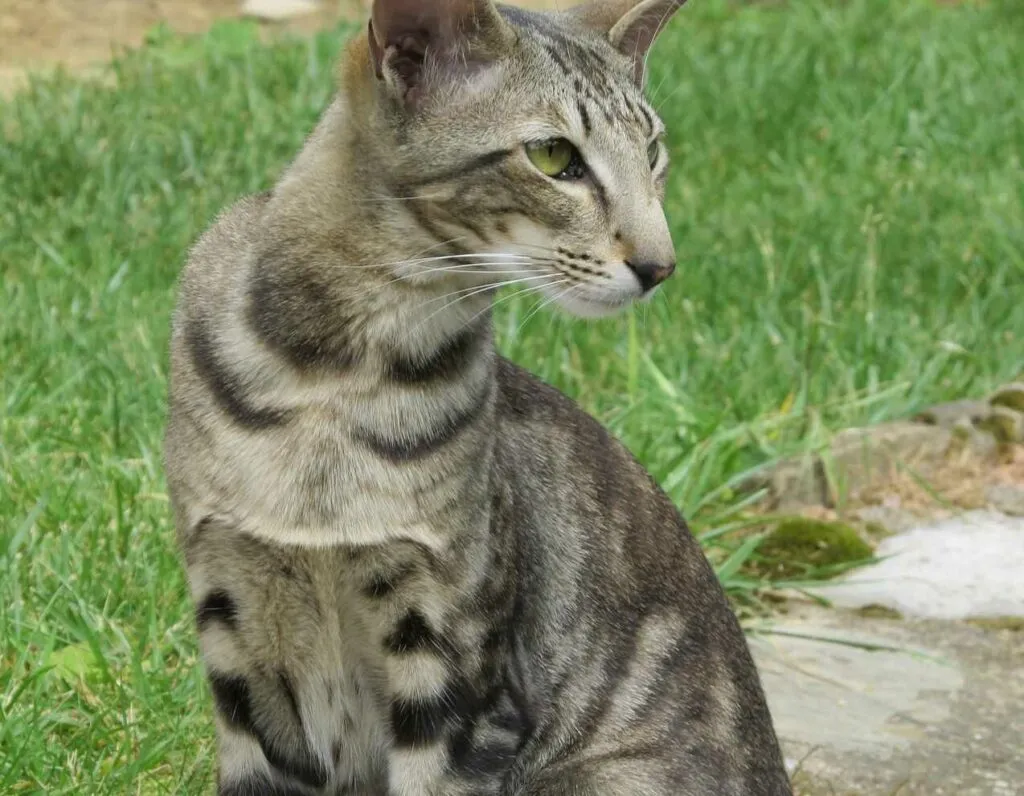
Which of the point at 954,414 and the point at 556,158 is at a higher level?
the point at 556,158

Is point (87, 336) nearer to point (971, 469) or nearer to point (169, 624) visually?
point (169, 624)

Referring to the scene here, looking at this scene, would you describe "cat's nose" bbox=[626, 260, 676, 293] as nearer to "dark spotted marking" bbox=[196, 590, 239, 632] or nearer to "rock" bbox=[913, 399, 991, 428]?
"dark spotted marking" bbox=[196, 590, 239, 632]

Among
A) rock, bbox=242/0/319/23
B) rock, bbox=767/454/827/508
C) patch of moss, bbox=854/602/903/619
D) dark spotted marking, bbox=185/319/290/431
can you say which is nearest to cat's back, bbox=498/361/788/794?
dark spotted marking, bbox=185/319/290/431

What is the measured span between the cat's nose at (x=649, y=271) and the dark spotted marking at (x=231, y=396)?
2.10ft

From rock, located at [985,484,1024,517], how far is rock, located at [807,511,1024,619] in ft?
0.40

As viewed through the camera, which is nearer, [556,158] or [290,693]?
[556,158]

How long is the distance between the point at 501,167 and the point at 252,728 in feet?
3.52

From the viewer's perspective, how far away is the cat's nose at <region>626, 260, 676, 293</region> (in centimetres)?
276

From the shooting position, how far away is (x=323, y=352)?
9.51ft

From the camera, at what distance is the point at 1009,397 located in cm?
524

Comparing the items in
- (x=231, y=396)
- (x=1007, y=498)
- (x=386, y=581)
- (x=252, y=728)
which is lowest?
(x=252, y=728)

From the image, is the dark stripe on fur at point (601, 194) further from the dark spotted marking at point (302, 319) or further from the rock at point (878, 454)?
the rock at point (878, 454)

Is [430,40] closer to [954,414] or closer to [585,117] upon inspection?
[585,117]

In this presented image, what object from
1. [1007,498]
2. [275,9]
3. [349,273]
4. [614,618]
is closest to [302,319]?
[349,273]
